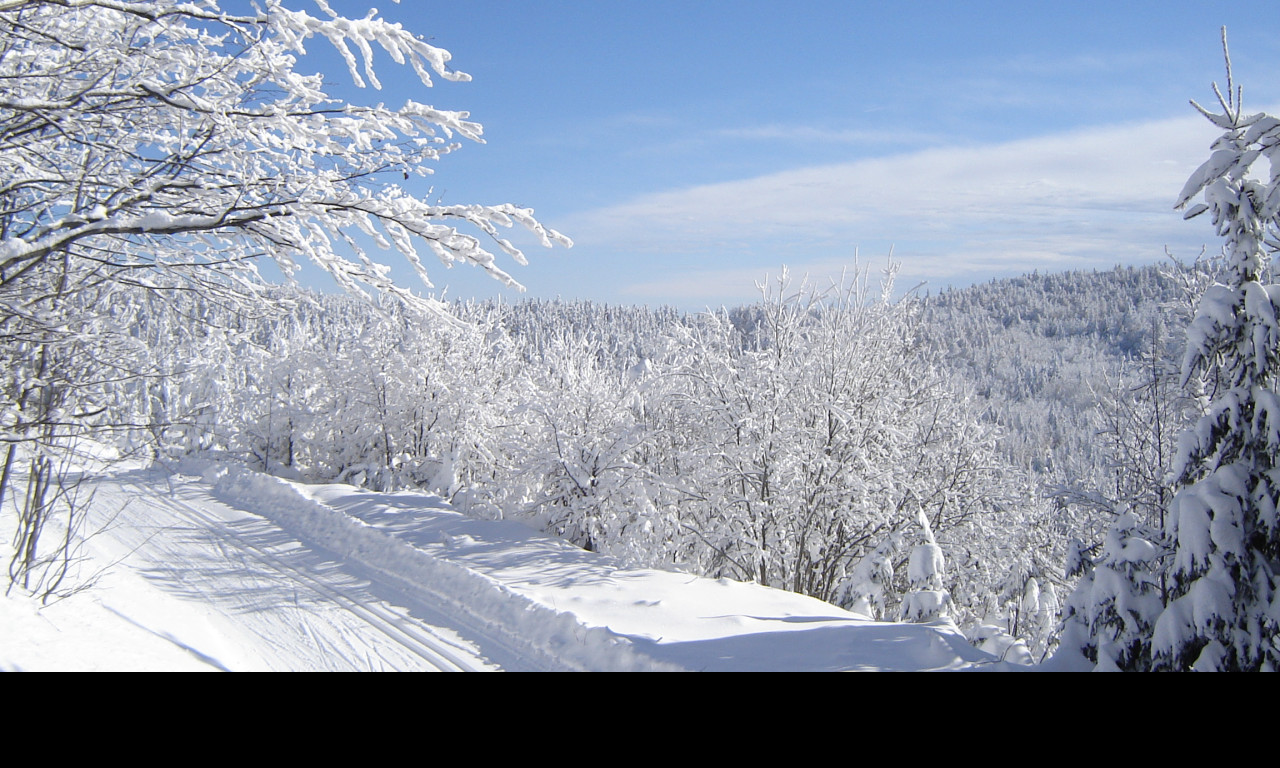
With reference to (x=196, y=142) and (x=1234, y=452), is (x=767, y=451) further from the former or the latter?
(x=196, y=142)

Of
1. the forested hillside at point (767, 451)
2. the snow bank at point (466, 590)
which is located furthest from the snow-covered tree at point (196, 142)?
the snow bank at point (466, 590)

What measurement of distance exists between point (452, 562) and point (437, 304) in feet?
23.5

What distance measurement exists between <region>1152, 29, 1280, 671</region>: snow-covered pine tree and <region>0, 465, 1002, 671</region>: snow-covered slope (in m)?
2.29

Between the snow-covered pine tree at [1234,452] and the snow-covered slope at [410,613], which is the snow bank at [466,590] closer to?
the snow-covered slope at [410,613]

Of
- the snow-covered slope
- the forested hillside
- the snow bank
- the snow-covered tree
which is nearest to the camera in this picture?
the snow-covered tree

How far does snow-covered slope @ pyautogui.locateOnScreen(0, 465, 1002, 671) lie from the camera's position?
6578 mm

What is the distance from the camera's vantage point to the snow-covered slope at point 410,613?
658cm

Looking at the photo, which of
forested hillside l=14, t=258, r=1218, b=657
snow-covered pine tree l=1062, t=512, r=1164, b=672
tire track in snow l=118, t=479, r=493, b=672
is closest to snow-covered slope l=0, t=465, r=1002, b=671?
tire track in snow l=118, t=479, r=493, b=672

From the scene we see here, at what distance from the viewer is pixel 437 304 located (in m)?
4.13

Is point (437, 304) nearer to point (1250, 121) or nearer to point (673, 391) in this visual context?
point (1250, 121)

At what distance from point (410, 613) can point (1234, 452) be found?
27.1 feet

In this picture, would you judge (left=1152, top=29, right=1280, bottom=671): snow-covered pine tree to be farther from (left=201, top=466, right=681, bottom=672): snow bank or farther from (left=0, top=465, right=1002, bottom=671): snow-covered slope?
(left=201, top=466, right=681, bottom=672): snow bank

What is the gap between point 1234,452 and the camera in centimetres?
485
